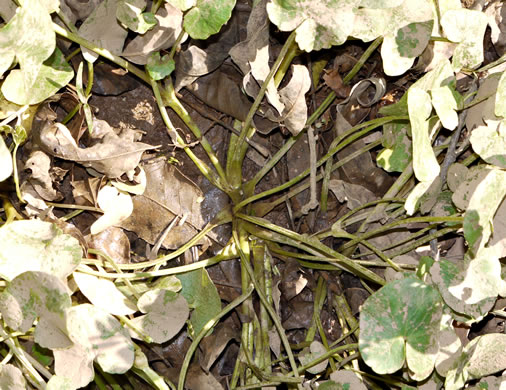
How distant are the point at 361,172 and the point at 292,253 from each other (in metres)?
0.21

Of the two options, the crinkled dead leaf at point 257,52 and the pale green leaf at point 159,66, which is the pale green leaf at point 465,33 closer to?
the crinkled dead leaf at point 257,52

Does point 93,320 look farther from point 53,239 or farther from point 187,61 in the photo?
point 187,61

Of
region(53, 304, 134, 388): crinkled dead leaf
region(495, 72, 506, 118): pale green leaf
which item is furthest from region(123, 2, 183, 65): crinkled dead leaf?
region(495, 72, 506, 118): pale green leaf

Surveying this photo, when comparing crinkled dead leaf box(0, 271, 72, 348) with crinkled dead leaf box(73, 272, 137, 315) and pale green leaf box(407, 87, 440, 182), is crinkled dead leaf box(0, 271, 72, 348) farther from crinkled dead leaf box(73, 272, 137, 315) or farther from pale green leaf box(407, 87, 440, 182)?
pale green leaf box(407, 87, 440, 182)

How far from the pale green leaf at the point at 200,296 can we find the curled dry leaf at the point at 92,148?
240 millimetres

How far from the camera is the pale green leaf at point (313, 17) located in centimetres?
100

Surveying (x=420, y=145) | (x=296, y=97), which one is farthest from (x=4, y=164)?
(x=420, y=145)

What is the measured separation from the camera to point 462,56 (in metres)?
1.11

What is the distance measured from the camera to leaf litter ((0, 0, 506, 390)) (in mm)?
1036

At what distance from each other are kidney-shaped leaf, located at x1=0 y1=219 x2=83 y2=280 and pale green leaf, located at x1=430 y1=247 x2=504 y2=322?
0.61m

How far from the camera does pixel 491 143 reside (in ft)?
3.44

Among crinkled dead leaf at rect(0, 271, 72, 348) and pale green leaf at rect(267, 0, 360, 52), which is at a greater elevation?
pale green leaf at rect(267, 0, 360, 52)

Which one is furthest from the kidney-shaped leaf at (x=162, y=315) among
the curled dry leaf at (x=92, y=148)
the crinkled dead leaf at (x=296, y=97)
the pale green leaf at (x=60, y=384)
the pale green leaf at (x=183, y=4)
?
the pale green leaf at (x=183, y=4)

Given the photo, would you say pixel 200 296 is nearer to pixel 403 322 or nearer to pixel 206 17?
pixel 403 322
